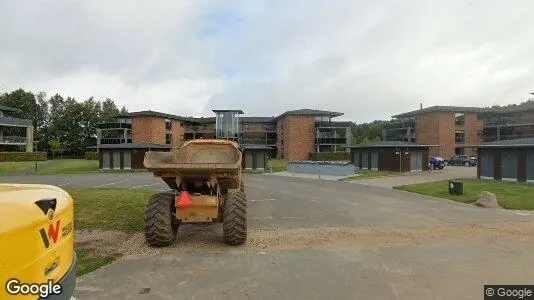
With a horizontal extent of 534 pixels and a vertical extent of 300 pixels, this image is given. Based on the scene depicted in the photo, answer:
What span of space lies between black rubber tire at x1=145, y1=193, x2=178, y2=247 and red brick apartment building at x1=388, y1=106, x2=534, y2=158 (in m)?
65.5

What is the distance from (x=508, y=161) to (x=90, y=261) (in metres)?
32.0

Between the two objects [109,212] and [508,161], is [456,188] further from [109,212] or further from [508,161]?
[109,212]

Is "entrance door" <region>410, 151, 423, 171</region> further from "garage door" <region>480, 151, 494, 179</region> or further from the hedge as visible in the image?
the hedge

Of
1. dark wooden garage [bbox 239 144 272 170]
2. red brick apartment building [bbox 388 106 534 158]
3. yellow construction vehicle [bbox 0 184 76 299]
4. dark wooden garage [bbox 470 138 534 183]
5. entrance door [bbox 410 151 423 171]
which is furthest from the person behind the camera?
red brick apartment building [bbox 388 106 534 158]

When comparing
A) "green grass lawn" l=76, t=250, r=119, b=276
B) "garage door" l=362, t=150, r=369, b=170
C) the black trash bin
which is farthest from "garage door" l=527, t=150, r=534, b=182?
"green grass lawn" l=76, t=250, r=119, b=276

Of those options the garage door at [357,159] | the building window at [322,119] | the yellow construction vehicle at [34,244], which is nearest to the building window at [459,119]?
the building window at [322,119]

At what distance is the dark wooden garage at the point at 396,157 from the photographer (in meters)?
41.0

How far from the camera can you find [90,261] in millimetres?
7734

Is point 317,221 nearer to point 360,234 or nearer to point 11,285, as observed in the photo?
point 360,234

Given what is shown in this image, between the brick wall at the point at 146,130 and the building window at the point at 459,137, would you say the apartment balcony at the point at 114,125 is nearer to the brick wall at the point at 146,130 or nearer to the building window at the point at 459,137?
the brick wall at the point at 146,130

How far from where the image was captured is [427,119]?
234 ft

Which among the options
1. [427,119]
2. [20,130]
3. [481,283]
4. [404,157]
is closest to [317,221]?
[481,283]

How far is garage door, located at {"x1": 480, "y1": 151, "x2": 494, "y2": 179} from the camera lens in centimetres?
3194

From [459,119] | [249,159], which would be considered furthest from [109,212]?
[459,119]
